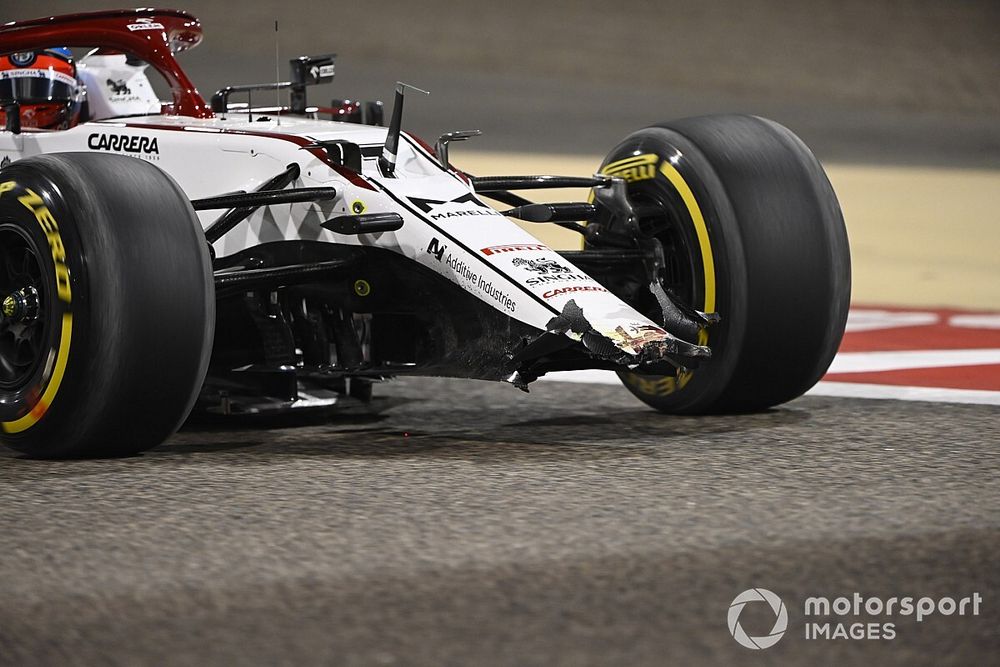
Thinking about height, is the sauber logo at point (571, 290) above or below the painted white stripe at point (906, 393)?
above

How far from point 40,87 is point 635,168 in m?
2.80

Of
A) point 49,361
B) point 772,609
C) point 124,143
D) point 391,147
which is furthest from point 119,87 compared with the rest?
point 772,609

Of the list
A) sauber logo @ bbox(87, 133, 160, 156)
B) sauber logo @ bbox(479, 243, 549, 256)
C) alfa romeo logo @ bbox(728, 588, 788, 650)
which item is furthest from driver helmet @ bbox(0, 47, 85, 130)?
alfa romeo logo @ bbox(728, 588, 788, 650)

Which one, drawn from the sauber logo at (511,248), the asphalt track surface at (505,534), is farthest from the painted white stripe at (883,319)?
the sauber logo at (511,248)

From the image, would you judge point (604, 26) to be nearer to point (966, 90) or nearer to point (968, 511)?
point (966, 90)

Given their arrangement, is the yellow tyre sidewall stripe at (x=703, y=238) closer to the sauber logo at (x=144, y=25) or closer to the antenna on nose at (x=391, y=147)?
the antenna on nose at (x=391, y=147)

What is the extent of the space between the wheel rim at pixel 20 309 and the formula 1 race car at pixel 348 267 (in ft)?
0.04

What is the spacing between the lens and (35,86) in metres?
7.67

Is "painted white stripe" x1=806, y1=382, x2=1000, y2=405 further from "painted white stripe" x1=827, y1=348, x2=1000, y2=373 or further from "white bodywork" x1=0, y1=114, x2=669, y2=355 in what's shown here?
"white bodywork" x1=0, y1=114, x2=669, y2=355

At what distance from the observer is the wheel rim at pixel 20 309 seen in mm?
5992

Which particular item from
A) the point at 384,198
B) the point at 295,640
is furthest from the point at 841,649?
the point at 384,198

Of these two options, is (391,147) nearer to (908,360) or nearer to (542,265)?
(542,265)

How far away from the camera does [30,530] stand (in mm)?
4816

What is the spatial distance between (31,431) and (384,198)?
5.14 ft
